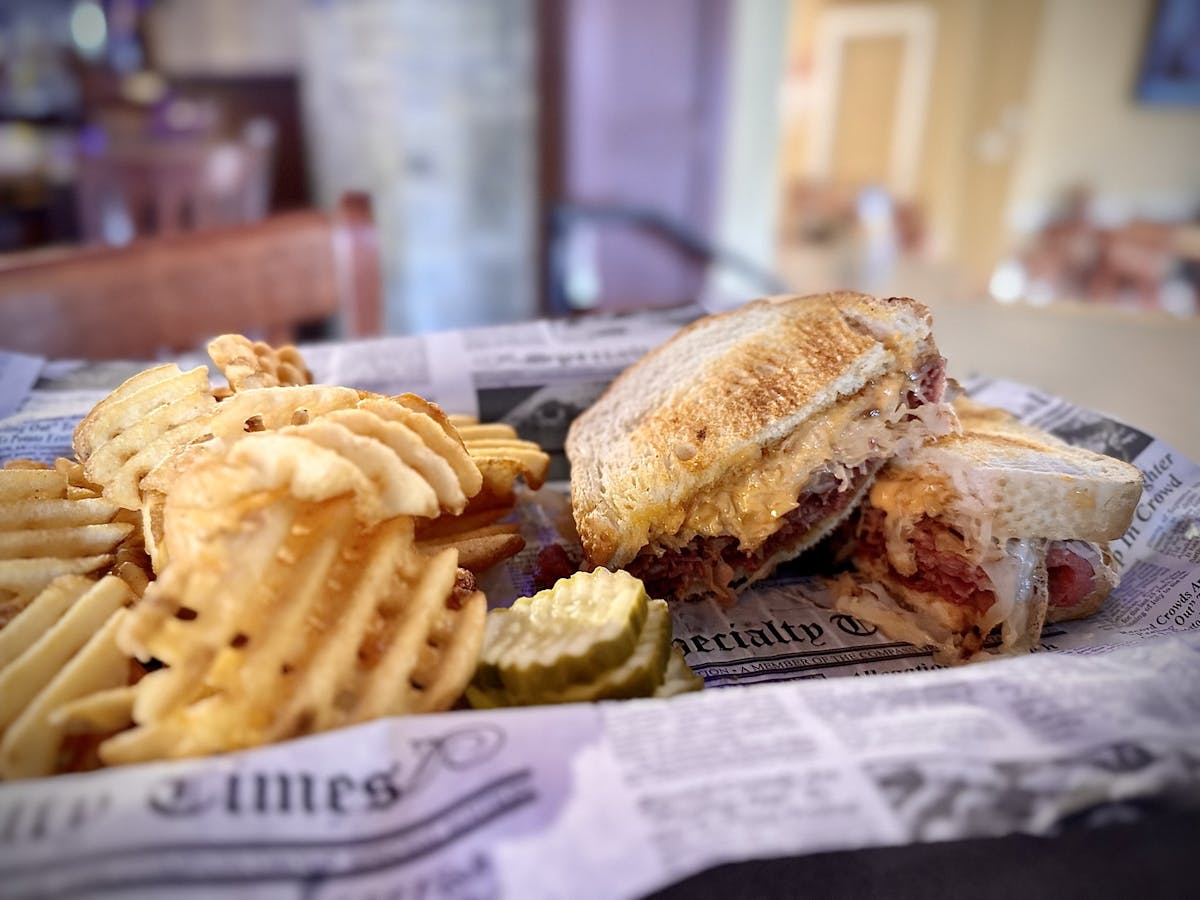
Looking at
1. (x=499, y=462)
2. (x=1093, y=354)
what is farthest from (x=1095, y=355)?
(x=499, y=462)

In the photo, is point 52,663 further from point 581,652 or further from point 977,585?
point 977,585

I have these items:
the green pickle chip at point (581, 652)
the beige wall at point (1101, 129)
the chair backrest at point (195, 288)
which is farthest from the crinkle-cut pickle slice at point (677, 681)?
the beige wall at point (1101, 129)

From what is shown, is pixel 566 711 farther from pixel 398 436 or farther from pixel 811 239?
pixel 811 239

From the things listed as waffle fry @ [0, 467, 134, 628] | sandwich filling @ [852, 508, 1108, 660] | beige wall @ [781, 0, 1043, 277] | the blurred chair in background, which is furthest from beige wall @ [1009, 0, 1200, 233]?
waffle fry @ [0, 467, 134, 628]

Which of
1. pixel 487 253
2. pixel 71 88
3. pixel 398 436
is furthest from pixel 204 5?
pixel 398 436

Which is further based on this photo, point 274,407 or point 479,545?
point 479,545
